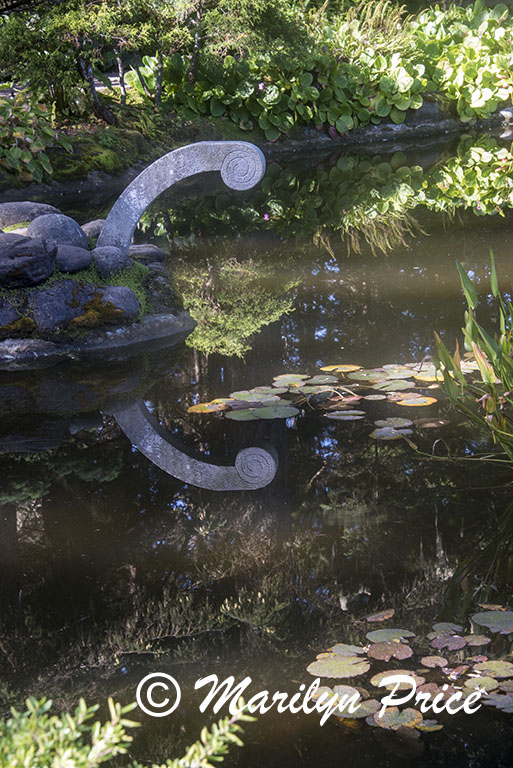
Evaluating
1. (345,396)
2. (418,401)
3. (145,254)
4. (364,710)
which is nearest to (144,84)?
(145,254)

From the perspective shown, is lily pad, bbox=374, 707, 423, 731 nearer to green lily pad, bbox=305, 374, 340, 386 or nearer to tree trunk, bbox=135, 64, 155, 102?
green lily pad, bbox=305, 374, 340, 386

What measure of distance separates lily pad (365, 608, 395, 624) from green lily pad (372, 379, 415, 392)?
162 cm

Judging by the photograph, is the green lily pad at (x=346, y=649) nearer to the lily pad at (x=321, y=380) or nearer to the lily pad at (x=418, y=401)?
the lily pad at (x=418, y=401)

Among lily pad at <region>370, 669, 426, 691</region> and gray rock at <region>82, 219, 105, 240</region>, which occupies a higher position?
gray rock at <region>82, 219, 105, 240</region>

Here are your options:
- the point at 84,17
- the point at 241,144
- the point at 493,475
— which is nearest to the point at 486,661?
the point at 493,475

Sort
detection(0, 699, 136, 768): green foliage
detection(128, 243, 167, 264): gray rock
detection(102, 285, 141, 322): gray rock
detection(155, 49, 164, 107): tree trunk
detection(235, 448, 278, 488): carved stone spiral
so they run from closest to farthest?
detection(0, 699, 136, 768): green foliage, detection(235, 448, 278, 488): carved stone spiral, detection(102, 285, 141, 322): gray rock, detection(128, 243, 167, 264): gray rock, detection(155, 49, 164, 107): tree trunk

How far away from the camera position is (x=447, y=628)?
2.03 m

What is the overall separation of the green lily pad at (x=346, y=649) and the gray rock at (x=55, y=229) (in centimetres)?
348

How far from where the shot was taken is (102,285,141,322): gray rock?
4.63 m

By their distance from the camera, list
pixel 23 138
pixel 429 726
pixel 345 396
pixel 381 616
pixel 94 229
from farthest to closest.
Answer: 1. pixel 23 138
2. pixel 94 229
3. pixel 345 396
4. pixel 381 616
5. pixel 429 726

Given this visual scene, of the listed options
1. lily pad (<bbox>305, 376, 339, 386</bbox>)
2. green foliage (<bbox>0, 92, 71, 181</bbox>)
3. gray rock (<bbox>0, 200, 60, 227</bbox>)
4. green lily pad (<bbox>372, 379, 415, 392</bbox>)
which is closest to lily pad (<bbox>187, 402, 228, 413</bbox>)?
lily pad (<bbox>305, 376, 339, 386</bbox>)

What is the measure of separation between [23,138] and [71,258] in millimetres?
4994

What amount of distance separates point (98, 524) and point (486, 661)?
1.31 meters

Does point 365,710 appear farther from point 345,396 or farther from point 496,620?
→ point 345,396
